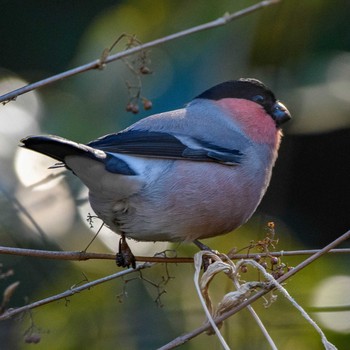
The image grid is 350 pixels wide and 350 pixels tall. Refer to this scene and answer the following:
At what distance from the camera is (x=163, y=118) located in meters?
2.74

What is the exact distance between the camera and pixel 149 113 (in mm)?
3518

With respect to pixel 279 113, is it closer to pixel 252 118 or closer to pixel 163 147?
pixel 252 118

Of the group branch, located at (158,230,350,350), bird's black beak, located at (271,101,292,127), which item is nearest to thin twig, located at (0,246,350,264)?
branch, located at (158,230,350,350)

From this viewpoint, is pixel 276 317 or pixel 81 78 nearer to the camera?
pixel 276 317

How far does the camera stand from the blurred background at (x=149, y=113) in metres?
3.07

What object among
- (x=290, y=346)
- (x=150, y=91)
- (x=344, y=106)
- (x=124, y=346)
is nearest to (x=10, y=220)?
(x=124, y=346)

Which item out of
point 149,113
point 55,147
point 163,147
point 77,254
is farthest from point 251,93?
point 77,254

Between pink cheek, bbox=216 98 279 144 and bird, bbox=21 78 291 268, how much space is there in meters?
0.10

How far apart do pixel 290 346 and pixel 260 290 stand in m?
1.23

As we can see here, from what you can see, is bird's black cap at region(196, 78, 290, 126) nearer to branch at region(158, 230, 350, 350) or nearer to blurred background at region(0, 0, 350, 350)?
blurred background at region(0, 0, 350, 350)

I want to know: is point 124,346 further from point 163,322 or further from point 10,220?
point 10,220

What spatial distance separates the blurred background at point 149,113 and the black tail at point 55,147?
666 millimetres

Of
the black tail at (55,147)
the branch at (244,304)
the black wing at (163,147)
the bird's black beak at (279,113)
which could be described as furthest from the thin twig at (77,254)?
the bird's black beak at (279,113)

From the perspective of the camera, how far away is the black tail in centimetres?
204
